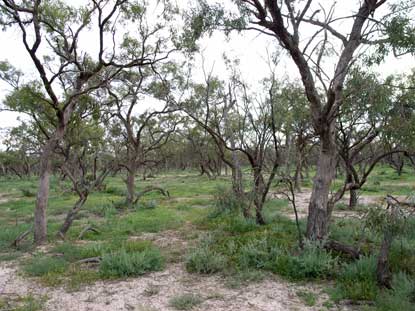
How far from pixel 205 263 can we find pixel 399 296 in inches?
130

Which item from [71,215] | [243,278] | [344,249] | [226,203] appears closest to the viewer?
[243,278]

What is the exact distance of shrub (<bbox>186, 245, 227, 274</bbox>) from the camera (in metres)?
6.54

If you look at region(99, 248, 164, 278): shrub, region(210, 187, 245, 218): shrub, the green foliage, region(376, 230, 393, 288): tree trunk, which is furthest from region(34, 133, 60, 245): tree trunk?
region(376, 230, 393, 288): tree trunk

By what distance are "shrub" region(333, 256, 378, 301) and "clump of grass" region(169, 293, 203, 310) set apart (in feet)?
6.89

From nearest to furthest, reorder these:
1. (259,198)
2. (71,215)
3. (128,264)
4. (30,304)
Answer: (30,304) < (128,264) < (71,215) < (259,198)

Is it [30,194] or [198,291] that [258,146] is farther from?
[30,194]

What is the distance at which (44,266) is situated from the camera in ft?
22.2

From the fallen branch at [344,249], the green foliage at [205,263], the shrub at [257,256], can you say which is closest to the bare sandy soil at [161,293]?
the green foliage at [205,263]

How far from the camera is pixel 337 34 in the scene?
24.3 ft

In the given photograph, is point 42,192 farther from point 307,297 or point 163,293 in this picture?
point 307,297

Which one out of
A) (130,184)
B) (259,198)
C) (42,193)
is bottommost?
(259,198)

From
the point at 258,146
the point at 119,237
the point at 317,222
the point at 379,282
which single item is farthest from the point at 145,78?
the point at 379,282

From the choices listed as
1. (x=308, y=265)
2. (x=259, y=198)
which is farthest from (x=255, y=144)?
(x=308, y=265)

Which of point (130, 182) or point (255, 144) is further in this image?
point (130, 182)
